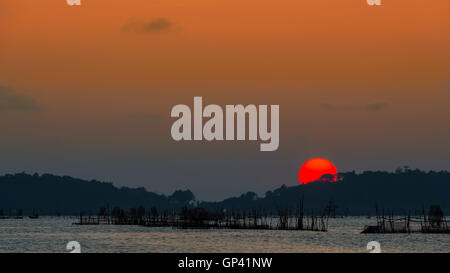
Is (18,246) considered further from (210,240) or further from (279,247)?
(279,247)

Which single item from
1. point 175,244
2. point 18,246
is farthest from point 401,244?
point 18,246

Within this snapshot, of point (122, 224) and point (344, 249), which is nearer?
point (344, 249)

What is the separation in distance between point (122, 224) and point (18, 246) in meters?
58.7

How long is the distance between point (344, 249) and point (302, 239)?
15.4 m

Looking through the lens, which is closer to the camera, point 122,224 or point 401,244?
point 401,244
